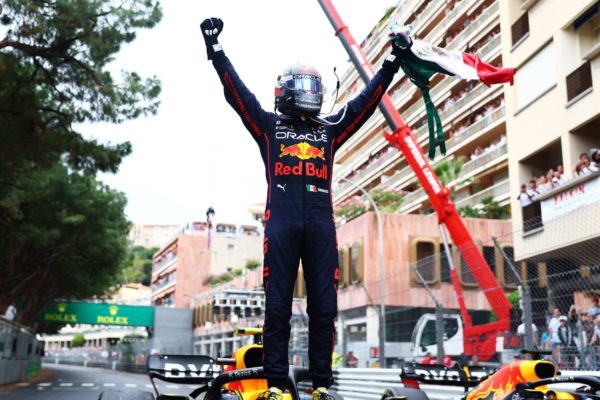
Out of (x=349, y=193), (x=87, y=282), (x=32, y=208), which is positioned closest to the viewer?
(x=32, y=208)

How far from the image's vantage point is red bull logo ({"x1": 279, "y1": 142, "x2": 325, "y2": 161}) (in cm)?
410

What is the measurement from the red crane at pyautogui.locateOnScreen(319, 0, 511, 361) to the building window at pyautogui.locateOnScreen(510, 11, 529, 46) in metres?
5.01

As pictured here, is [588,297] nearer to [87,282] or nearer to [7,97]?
[7,97]

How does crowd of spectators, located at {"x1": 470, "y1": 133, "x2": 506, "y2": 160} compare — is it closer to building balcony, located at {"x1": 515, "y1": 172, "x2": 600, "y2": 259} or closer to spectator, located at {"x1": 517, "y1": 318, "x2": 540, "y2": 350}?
building balcony, located at {"x1": 515, "y1": 172, "x2": 600, "y2": 259}

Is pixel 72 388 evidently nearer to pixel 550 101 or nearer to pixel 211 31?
pixel 550 101

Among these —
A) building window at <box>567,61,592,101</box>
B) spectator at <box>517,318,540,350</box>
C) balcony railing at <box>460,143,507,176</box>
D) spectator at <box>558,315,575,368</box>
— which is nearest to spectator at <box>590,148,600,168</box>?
building window at <box>567,61,592,101</box>

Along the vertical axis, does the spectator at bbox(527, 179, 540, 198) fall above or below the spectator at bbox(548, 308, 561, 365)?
above

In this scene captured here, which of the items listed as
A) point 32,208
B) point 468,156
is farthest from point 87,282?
point 468,156

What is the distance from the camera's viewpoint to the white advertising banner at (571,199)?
16125mm

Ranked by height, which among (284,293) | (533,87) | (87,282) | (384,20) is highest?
(384,20)

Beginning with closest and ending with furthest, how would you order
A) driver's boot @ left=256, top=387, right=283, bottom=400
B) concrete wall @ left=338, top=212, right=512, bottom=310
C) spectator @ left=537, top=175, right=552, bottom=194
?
driver's boot @ left=256, top=387, right=283, bottom=400
spectator @ left=537, top=175, right=552, bottom=194
concrete wall @ left=338, top=212, right=512, bottom=310

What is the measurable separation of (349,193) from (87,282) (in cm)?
3453

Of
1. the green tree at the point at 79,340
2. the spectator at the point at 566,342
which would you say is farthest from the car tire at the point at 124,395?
the green tree at the point at 79,340

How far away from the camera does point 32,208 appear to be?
27000 millimetres
